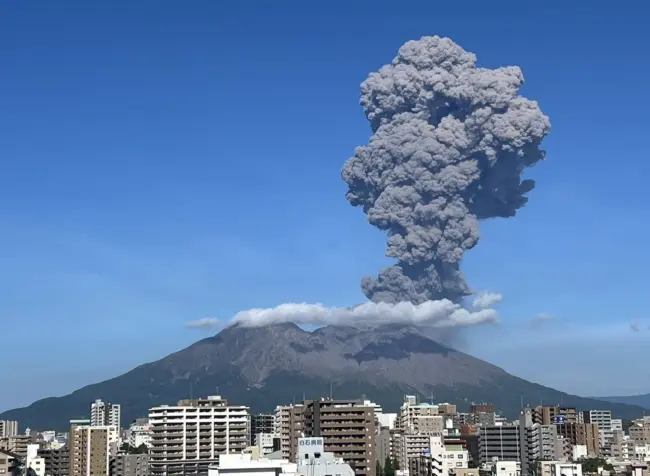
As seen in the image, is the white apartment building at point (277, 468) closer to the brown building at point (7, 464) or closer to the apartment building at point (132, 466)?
the brown building at point (7, 464)

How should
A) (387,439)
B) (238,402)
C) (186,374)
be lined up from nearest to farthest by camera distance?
(387,439) < (238,402) < (186,374)

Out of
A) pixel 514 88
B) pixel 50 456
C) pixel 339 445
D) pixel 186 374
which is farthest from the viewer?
pixel 186 374

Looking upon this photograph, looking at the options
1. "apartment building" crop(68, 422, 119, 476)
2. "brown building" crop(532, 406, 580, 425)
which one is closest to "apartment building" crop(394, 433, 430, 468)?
"brown building" crop(532, 406, 580, 425)

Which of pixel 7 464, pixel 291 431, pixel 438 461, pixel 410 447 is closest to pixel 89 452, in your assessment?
pixel 291 431

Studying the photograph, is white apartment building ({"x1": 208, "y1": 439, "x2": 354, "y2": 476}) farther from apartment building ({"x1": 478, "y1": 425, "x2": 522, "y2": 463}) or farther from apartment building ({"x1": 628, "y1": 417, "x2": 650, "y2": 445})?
apartment building ({"x1": 628, "y1": 417, "x2": 650, "y2": 445})

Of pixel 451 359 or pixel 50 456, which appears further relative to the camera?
pixel 451 359

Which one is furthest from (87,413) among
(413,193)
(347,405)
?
(347,405)

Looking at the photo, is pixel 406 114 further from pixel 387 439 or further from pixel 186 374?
pixel 186 374
